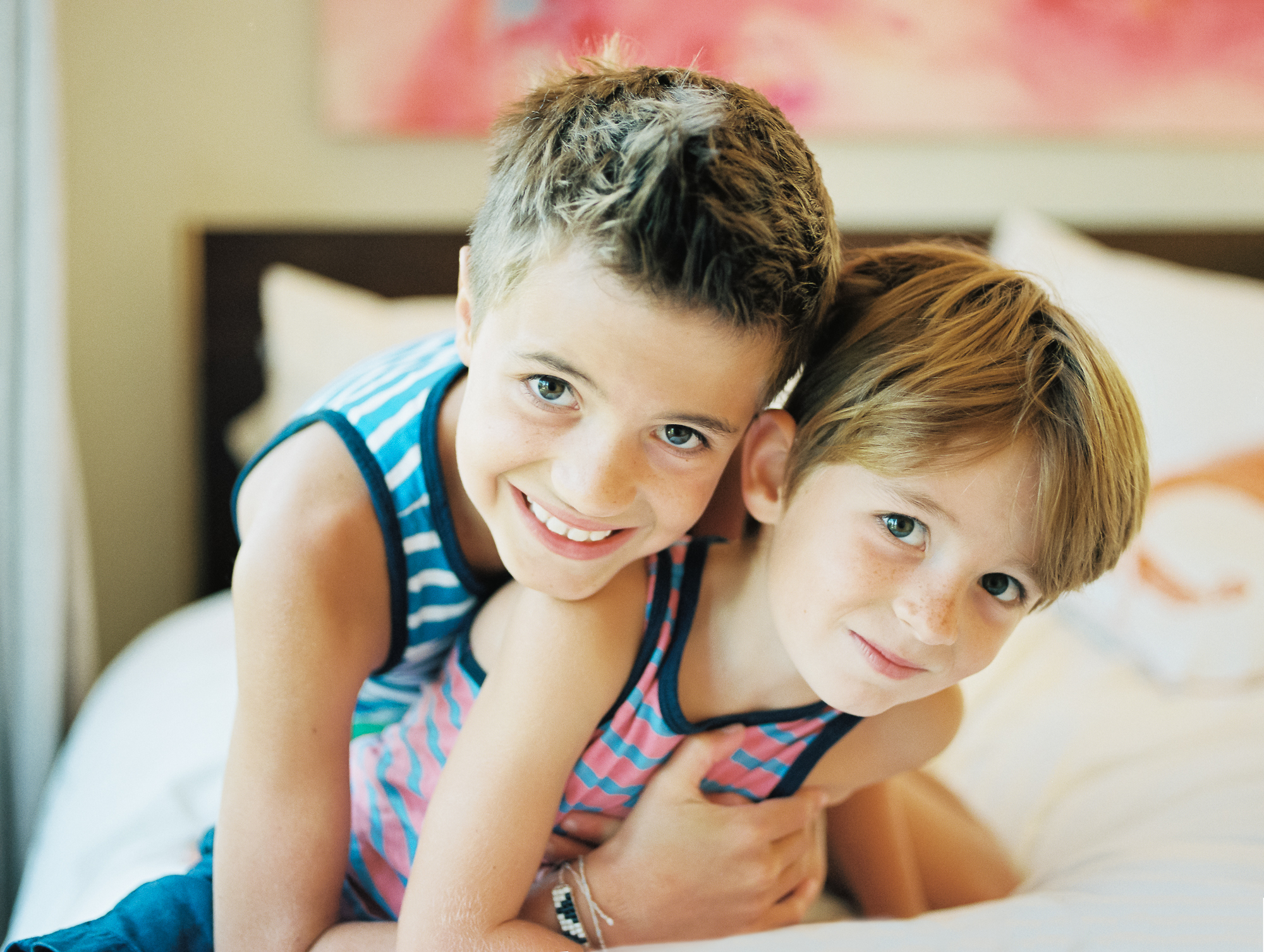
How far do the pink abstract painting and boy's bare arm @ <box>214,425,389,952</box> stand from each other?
1.49m

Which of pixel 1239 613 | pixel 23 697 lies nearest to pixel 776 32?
pixel 1239 613

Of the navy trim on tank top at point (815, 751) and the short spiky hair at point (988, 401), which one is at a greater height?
the short spiky hair at point (988, 401)

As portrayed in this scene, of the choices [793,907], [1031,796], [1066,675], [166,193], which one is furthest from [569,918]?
[166,193]

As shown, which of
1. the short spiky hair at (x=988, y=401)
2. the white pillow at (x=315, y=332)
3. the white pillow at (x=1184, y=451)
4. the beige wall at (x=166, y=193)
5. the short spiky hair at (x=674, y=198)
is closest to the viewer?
the short spiky hair at (x=674, y=198)

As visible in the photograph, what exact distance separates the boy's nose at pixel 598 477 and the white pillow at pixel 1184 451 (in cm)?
95

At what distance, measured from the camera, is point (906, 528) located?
820 millimetres

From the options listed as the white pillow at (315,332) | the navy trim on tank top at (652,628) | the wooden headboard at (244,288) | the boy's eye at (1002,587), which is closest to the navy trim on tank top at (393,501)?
the navy trim on tank top at (652,628)

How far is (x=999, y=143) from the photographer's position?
2.39m

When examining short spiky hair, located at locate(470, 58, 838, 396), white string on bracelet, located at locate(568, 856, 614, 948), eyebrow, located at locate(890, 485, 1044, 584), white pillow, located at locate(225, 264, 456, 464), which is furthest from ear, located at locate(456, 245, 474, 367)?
white pillow, located at locate(225, 264, 456, 464)

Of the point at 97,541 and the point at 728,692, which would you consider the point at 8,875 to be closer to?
the point at 97,541

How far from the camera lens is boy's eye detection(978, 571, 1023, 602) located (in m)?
0.83

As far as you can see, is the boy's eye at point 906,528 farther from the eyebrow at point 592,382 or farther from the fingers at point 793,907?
the fingers at point 793,907

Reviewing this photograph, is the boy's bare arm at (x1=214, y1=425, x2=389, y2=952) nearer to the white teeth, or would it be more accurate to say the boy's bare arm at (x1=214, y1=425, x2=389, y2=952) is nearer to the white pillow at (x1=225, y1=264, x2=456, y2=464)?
the white teeth

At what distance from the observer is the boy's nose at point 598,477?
2.45 feet
